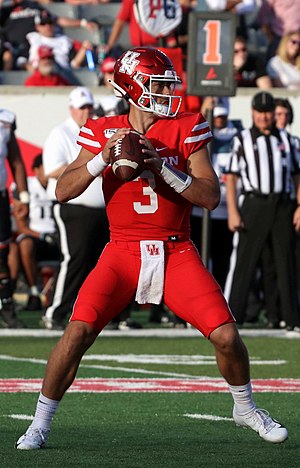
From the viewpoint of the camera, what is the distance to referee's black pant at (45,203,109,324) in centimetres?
1092

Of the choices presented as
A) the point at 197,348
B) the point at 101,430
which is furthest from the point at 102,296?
the point at 197,348

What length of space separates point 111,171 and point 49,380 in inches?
35.8

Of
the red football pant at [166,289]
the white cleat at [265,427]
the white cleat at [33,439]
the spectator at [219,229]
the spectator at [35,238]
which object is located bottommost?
the spectator at [35,238]

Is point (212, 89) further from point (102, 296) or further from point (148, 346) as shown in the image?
point (102, 296)

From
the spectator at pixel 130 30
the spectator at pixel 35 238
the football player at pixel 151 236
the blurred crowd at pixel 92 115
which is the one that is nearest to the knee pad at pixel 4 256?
the blurred crowd at pixel 92 115

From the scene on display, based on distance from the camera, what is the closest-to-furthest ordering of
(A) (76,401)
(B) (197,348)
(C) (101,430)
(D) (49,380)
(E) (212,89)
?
(D) (49,380) → (C) (101,430) → (A) (76,401) → (B) (197,348) → (E) (212,89)

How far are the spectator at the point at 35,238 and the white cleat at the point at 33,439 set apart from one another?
8.18 metres

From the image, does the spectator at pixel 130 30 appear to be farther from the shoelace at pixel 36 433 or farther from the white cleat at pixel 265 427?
the shoelace at pixel 36 433

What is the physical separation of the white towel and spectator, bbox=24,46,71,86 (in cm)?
924

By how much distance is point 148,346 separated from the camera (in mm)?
10117

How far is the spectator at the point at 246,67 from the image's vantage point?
15266 mm

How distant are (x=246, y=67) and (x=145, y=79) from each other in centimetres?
1028

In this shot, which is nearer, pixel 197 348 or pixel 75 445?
pixel 75 445

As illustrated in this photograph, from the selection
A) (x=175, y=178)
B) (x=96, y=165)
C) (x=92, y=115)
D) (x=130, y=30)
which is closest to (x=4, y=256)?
(x=92, y=115)
